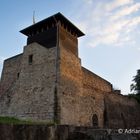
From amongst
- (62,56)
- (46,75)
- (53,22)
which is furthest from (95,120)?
(53,22)

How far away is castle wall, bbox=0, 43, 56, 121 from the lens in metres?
15.5

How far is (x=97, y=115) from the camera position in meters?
20.2

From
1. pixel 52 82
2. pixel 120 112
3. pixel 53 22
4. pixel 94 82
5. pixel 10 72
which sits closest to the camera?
pixel 52 82

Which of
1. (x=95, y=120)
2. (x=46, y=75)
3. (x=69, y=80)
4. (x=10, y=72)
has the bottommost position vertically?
(x=95, y=120)

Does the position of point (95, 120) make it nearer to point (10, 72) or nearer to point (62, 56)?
point (62, 56)

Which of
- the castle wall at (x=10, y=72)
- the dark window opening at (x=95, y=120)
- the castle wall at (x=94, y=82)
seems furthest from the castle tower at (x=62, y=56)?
the dark window opening at (x=95, y=120)

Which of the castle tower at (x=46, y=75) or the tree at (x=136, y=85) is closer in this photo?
the castle tower at (x=46, y=75)

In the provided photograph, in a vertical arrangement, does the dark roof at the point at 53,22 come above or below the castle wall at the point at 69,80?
above

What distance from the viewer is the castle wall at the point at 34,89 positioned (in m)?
15.5

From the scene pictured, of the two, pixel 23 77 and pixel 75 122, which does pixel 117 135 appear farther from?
pixel 23 77

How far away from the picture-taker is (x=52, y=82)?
52.2 ft

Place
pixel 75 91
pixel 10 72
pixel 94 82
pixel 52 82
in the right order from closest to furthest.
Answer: pixel 52 82 < pixel 75 91 < pixel 10 72 < pixel 94 82

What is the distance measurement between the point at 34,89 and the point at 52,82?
1.54 metres

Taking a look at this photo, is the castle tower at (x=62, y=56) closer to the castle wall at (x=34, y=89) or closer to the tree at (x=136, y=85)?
the castle wall at (x=34, y=89)
